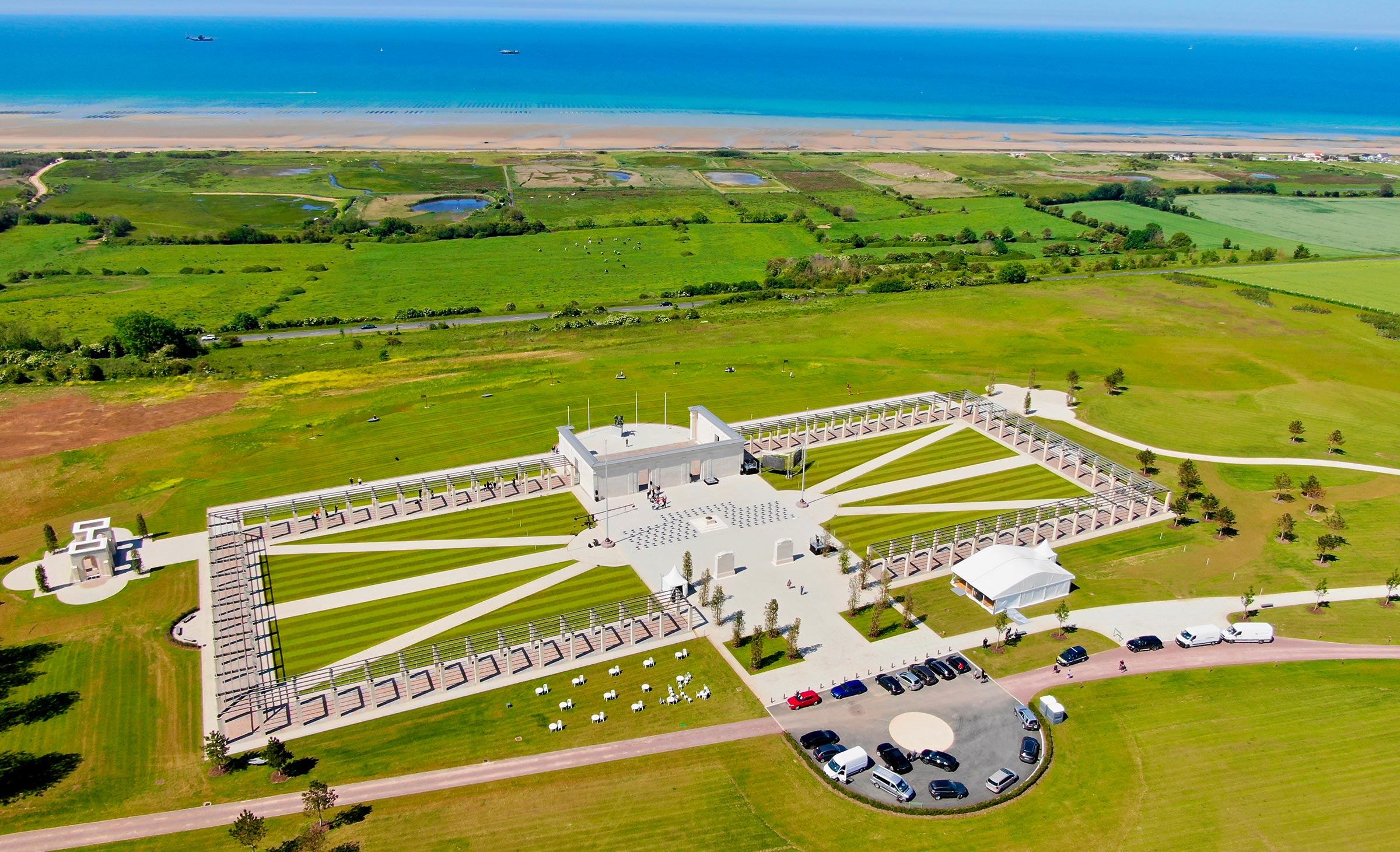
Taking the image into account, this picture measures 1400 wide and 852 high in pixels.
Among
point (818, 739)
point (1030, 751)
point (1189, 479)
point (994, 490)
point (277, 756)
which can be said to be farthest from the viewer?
point (994, 490)

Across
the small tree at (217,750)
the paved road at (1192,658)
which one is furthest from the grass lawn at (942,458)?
the small tree at (217,750)

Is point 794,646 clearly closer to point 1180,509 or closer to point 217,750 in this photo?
point 217,750

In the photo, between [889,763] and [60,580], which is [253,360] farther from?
[889,763]

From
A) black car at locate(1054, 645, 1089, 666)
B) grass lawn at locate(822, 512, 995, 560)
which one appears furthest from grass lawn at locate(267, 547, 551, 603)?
black car at locate(1054, 645, 1089, 666)

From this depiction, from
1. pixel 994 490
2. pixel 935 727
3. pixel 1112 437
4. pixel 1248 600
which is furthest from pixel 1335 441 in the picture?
pixel 935 727

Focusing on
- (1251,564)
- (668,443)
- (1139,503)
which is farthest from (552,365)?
(1251,564)

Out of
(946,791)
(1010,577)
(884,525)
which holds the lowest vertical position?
(946,791)

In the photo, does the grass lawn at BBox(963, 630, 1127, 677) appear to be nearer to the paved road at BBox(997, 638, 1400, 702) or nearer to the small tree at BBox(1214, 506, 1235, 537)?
the paved road at BBox(997, 638, 1400, 702)
